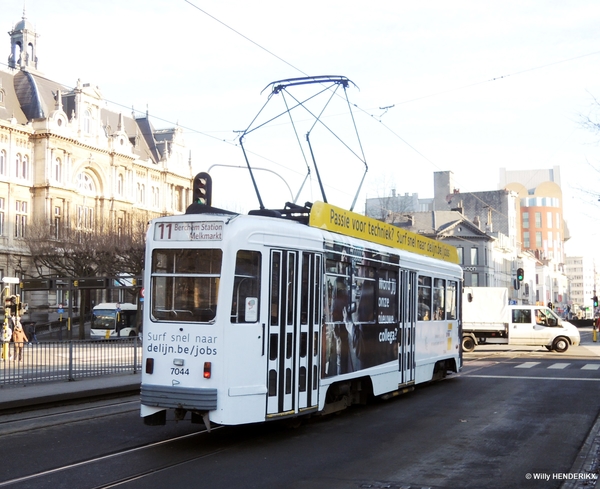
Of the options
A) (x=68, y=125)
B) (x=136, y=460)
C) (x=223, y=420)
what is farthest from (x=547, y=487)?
(x=68, y=125)

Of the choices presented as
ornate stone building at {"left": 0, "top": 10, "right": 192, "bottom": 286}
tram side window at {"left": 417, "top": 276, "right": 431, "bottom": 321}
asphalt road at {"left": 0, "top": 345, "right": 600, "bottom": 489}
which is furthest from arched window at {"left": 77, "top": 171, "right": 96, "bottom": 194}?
asphalt road at {"left": 0, "top": 345, "right": 600, "bottom": 489}

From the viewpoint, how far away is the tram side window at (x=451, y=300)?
1826cm

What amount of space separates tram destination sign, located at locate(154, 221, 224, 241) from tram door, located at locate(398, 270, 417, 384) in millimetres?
5981

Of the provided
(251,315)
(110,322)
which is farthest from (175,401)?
(110,322)

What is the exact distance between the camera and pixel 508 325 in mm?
32656

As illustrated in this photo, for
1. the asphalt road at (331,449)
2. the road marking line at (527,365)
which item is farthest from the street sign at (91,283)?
the road marking line at (527,365)

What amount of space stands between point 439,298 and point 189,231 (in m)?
9.00

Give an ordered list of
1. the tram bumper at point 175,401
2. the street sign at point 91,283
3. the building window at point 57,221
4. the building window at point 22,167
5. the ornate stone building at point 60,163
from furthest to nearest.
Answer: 1. the building window at point 22,167
2. the ornate stone building at point 60,163
3. the building window at point 57,221
4. the street sign at point 91,283
5. the tram bumper at point 175,401

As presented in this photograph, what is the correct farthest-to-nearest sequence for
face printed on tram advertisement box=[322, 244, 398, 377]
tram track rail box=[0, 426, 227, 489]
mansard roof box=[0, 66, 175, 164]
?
mansard roof box=[0, 66, 175, 164] → face printed on tram advertisement box=[322, 244, 398, 377] → tram track rail box=[0, 426, 227, 489]

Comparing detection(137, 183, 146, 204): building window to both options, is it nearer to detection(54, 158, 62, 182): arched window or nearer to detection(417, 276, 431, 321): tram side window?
detection(54, 158, 62, 182): arched window

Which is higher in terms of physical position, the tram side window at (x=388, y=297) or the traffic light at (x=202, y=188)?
the traffic light at (x=202, y=188)

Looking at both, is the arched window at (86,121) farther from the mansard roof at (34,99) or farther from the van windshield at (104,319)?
the van windshield at (104,319)

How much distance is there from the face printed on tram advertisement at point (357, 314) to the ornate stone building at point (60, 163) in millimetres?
42117

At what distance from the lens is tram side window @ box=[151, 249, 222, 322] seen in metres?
9.69
